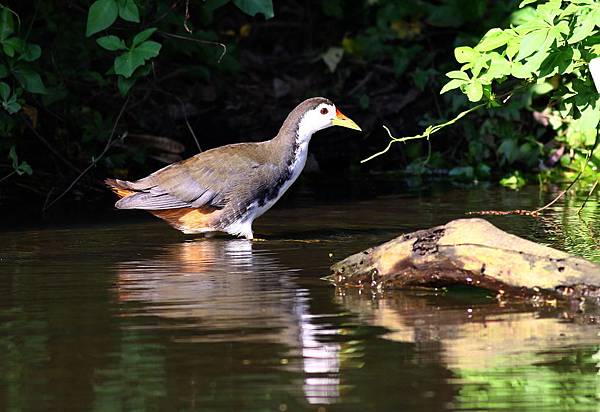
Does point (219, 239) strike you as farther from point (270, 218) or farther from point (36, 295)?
point (36, 295)

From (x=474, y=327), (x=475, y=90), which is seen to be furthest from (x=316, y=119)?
(x=474, y=327)

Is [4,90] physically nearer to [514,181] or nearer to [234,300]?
[234,300]

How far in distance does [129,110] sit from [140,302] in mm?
5169

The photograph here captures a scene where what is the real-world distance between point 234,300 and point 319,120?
311 centimetres

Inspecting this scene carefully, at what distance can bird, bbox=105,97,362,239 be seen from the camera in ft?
26.5

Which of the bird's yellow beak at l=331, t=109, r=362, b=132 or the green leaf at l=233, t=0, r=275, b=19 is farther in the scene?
the bird's yellow beak at l=331, t=109, r=362, b=132

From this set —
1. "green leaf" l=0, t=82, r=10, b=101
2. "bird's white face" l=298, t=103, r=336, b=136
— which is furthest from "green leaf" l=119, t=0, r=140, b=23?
"bird's white face" l=298, t=103, r=336, b=136

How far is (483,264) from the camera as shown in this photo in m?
5.46

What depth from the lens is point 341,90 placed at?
12.4m

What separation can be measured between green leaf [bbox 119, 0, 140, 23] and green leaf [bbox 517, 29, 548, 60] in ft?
9.43

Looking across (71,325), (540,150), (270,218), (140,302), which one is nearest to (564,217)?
(270,218)

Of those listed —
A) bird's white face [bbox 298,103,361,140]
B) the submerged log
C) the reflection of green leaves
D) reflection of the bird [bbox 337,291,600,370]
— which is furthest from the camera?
the reflection of green leaves

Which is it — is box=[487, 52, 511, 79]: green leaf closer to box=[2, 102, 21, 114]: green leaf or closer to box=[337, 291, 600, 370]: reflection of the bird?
box=[337, 291, 600, 370]: reflection of the bird

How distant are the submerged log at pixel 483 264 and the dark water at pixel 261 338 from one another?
3.6 inches
